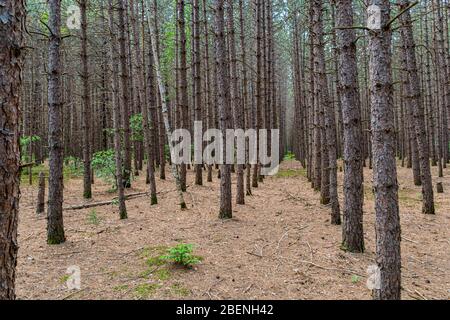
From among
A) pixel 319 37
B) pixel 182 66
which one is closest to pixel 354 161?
pixel 319 37

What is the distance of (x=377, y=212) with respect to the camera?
384 cm

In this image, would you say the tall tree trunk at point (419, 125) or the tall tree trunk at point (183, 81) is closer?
the tall tree trunk at point (419, 125)

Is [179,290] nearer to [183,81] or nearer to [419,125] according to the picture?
[419,125]

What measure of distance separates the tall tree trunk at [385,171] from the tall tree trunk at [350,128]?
6.66 ft

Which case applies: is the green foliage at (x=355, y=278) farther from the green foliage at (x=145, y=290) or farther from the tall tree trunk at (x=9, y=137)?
the tall tree trunk at (x=9, y=137)

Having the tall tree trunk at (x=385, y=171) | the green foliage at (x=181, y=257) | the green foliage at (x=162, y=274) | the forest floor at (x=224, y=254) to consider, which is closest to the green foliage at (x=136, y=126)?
the forest floor at (x=224, y=254)

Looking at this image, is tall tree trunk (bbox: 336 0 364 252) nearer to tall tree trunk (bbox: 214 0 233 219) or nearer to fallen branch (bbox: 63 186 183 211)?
tall tree trunk (bbox: 214 0 233 219)

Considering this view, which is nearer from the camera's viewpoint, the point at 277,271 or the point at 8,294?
the point at 8,294

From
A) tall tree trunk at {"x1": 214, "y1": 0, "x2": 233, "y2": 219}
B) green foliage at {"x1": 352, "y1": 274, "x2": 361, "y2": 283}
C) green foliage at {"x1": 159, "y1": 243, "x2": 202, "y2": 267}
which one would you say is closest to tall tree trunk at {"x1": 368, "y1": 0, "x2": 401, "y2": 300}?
green foliage at {"x1": 352, "y1": 274, "x2": 361, "y2": 283}

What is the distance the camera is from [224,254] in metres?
6.24

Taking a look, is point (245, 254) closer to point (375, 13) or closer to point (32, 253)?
point (32, 253)

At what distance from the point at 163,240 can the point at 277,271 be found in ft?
9.20

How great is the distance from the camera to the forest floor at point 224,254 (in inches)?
186
